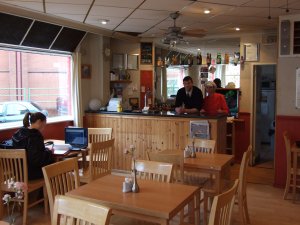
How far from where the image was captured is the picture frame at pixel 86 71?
20.7 feet

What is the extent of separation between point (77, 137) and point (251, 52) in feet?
13.2

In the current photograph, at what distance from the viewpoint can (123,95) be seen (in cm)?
725

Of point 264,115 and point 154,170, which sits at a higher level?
point 264,115

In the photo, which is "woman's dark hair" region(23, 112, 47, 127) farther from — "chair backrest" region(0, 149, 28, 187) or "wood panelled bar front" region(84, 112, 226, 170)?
"wood panelled bar front" region(84, 112, 226, 170)

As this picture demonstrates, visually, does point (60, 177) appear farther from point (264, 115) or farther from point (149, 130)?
point (264, 115)

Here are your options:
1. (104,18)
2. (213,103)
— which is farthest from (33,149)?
(213,103)

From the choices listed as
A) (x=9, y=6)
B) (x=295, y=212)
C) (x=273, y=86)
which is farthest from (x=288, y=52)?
(x=9, y=6)

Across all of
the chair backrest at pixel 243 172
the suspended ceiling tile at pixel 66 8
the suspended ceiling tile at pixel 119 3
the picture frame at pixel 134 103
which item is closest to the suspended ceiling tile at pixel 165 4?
the suspended ceiling tile at pixel 119 3

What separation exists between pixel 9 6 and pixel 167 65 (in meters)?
3.94

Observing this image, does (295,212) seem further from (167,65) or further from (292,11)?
(167,65)

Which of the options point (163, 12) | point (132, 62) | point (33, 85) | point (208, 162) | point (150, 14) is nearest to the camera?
point (208, 162)

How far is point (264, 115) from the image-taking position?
8.18 m

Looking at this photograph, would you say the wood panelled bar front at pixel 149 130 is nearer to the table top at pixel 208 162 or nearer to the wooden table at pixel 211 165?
the table top at pixel 208 162

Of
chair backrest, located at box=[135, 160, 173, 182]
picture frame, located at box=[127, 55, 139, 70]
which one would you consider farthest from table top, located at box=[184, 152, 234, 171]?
picture frame, located at box=[127, 55, 139, 70]
